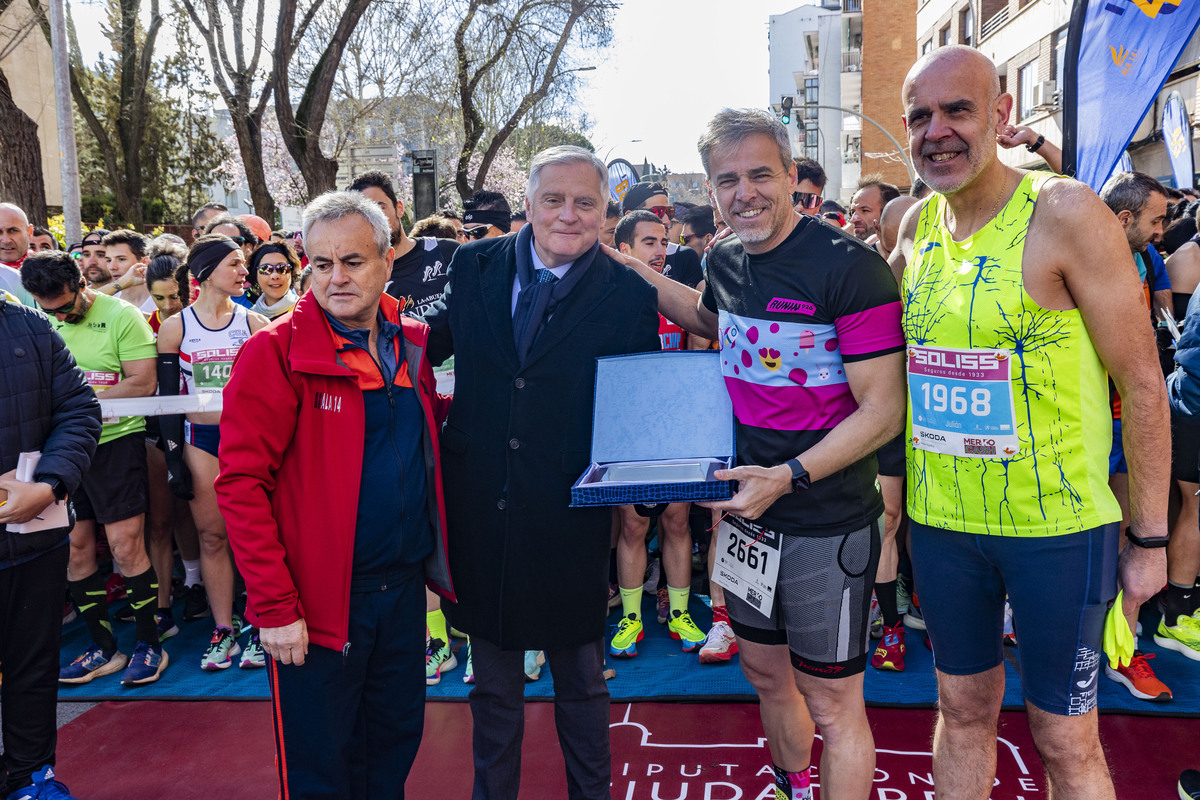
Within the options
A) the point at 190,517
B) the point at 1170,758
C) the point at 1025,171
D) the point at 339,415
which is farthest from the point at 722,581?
the point at 190,517

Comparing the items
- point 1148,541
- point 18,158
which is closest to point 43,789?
point 1148,541

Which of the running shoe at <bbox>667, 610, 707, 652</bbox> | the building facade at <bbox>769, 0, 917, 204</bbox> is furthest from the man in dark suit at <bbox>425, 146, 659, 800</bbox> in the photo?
the building facade at <bbox>769, 0, 917, 204</bbox>

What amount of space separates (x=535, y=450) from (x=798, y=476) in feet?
2.67

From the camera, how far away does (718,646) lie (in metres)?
4.30

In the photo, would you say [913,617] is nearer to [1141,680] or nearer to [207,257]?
[1141,680]

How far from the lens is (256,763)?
347 centimetres

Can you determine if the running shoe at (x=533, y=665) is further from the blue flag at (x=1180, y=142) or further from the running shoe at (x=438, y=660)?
the blue flag at (x=1180, y=142)

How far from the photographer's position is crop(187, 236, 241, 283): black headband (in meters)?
4.59

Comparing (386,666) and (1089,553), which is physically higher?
(1089,553)

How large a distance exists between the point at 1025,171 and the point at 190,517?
16.4 ft

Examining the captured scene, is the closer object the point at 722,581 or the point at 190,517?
the point at 722,581

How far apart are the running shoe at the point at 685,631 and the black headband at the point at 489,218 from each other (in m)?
3.49

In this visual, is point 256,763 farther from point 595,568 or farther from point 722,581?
point 722,581

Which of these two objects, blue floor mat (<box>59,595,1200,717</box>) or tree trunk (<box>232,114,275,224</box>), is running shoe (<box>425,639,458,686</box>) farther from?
tree trunk (<box>232,114,275,224</box>)
